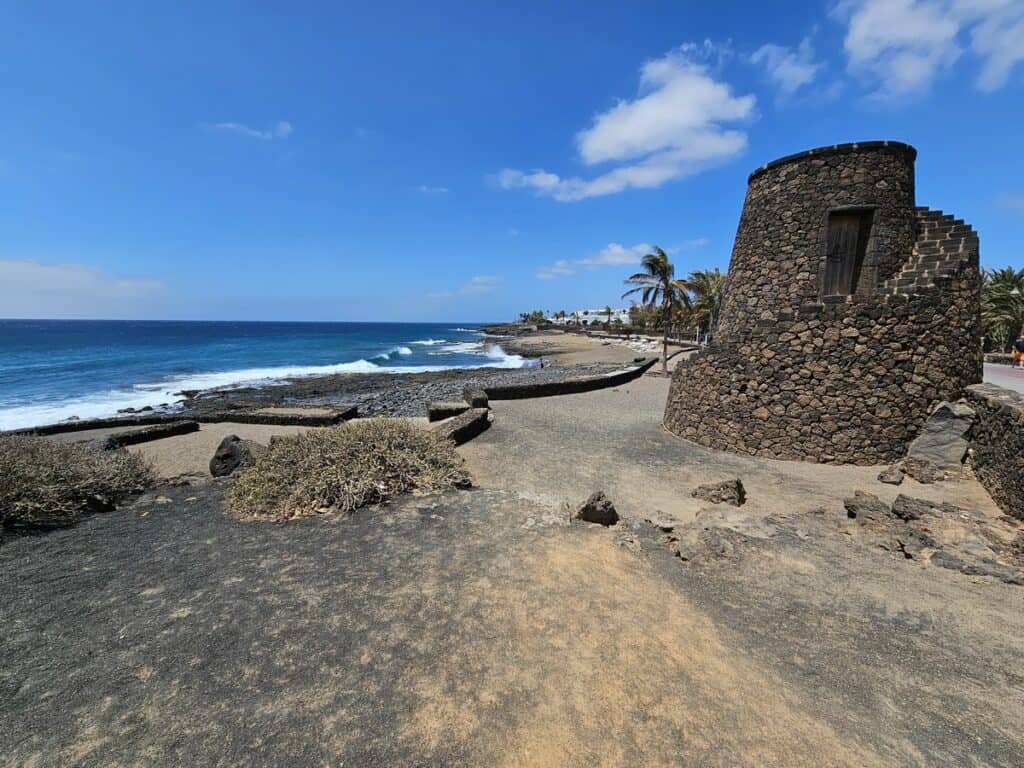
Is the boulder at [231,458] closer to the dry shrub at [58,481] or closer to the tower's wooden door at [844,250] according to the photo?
the dry shrub at [58,481]

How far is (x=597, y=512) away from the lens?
5.43 meters

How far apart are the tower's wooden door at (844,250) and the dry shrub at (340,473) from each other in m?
9.03

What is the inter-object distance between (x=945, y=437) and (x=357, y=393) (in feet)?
78.3

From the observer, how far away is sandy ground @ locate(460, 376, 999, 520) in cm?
673

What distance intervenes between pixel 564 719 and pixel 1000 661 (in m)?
3.27

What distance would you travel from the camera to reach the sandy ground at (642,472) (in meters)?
6.73

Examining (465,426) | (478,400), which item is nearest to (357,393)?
Result: (478,400)

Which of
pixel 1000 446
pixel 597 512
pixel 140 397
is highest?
pixel 1000 446

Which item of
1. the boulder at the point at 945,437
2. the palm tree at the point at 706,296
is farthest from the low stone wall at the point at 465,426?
the palm tree at the point at 706,296

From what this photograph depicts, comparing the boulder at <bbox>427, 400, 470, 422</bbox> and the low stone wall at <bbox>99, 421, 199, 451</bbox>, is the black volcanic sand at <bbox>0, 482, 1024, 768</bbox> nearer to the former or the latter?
the low stone wall at <bbox>99, 421, 199, 451</bbox>

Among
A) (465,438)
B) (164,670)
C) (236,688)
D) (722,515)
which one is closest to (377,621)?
(236,688)

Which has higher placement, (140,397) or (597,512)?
(597,512)

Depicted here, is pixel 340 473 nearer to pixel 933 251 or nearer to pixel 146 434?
pixel 146 434

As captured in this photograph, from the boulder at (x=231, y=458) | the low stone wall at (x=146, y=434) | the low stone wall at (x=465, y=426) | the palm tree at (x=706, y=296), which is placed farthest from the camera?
the palm tree at (x=706, y=296)
